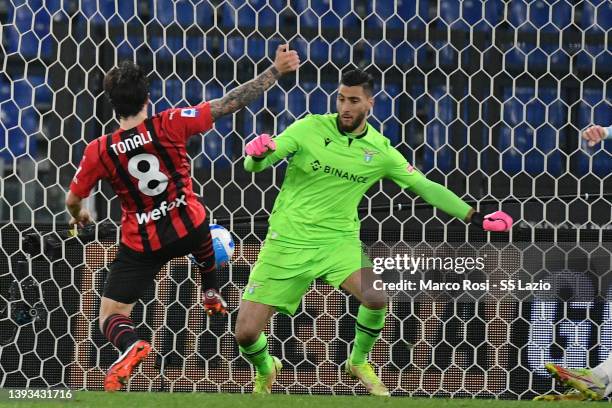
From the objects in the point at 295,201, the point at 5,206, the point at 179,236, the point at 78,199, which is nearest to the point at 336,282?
the point at 295,201

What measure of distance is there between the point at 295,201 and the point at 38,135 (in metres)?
2.15

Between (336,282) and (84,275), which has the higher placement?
(336,282)

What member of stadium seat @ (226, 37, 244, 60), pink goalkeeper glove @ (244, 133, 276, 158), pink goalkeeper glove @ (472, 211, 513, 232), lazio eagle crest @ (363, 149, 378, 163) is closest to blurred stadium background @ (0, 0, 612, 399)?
stadium seat @ (226, 37, 244, 60)

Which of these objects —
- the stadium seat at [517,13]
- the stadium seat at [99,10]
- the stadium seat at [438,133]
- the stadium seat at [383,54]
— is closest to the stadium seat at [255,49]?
the stadium seat at [383,54]

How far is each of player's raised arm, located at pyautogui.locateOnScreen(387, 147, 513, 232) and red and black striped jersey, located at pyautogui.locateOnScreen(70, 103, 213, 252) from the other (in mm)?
999

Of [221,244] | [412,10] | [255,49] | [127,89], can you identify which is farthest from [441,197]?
[412,10]

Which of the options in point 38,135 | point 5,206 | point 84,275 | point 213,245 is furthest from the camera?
point 38,135

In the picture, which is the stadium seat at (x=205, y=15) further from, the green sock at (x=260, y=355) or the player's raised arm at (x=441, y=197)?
the green sock at (x=260, y=355)

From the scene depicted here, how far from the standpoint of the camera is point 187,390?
20.7 ft

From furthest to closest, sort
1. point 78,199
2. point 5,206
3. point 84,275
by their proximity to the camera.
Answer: point 5,206 < point 84,275 < point 78,199

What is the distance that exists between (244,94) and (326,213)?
814 millimetres

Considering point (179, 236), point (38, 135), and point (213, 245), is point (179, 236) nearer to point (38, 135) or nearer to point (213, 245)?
point (213, 245)

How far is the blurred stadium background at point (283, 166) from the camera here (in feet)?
20.7

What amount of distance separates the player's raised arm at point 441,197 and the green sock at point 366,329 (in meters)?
0.53
